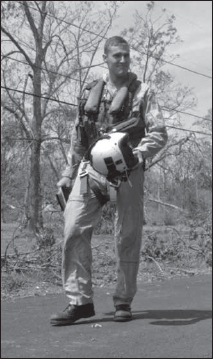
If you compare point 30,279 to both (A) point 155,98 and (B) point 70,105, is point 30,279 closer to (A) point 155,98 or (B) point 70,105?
(B) point 70,105

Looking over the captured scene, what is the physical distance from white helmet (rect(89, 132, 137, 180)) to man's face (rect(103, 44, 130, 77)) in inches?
3.8

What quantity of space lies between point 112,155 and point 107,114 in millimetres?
102

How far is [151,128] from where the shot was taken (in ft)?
3.88

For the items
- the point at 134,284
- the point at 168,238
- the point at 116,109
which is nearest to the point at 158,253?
the point at 168,238

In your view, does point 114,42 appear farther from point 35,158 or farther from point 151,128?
point 35,158

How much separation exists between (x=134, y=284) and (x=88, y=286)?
0.08 m

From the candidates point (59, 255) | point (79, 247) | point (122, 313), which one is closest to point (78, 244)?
point (79, 247)

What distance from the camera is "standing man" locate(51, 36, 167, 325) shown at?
42.6 inches

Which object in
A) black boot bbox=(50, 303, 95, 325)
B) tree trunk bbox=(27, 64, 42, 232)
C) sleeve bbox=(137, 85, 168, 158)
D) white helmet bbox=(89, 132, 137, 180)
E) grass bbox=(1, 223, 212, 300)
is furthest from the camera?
grass bbox=(1, 223, 212, 300)

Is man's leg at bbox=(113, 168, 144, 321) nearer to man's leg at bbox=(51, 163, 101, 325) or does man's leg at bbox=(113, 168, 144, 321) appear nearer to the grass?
man's leg at bbox=(51, 163, 101, 325)

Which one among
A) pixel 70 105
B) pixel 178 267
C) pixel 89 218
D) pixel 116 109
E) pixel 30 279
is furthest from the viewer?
pixel 30 279

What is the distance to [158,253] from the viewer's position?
280cm

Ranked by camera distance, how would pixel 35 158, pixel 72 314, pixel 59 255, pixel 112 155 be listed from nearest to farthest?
pixel 112 155 < pixel 72 314 < pixel 35 158 < pixel 59 255

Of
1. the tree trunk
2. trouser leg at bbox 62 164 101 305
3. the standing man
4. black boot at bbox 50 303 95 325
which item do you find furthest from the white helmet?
the tree trunk
